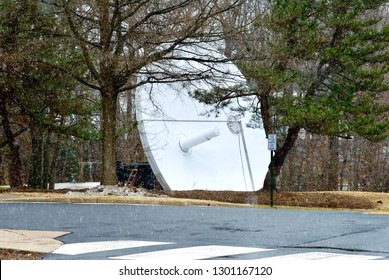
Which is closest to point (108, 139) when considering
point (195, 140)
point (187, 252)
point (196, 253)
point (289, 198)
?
point (195, 140)

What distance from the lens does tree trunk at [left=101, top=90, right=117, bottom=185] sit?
89.4ft

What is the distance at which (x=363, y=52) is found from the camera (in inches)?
1136

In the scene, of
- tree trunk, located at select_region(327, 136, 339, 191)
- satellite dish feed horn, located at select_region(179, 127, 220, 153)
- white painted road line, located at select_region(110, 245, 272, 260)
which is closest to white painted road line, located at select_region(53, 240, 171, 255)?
white painted road line, located at select_region(110, 245, 272, 260)

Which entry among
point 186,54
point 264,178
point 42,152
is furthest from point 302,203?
Answer: point 42,152

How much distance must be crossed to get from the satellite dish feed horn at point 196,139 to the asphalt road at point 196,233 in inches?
413

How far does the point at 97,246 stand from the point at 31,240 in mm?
1286

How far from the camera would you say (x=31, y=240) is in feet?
36.4

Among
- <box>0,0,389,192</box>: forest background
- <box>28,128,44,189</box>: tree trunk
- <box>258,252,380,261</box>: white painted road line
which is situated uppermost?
Answer: <box>0,0,389,192</box>: forest background

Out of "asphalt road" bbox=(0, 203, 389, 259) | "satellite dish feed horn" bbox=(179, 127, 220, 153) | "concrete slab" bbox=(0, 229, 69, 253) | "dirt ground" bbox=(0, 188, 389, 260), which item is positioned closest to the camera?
"asphalt road" bbox=(0, 203, 389, 259)

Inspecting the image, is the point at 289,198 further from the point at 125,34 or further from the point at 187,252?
the point at 187,252

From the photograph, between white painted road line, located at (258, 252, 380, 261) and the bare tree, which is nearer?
white painted road line, located at (258, 252, 380, 261)

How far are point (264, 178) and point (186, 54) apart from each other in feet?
21.1

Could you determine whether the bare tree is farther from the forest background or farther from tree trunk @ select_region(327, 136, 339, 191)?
tree trunk @ select_region(327, 136, 339, 191)

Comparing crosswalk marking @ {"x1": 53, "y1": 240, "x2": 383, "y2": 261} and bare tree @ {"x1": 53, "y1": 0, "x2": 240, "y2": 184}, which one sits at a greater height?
bare tree @ {"x1": 53, "y1": 0, "x2": 240, "y2": 184}
